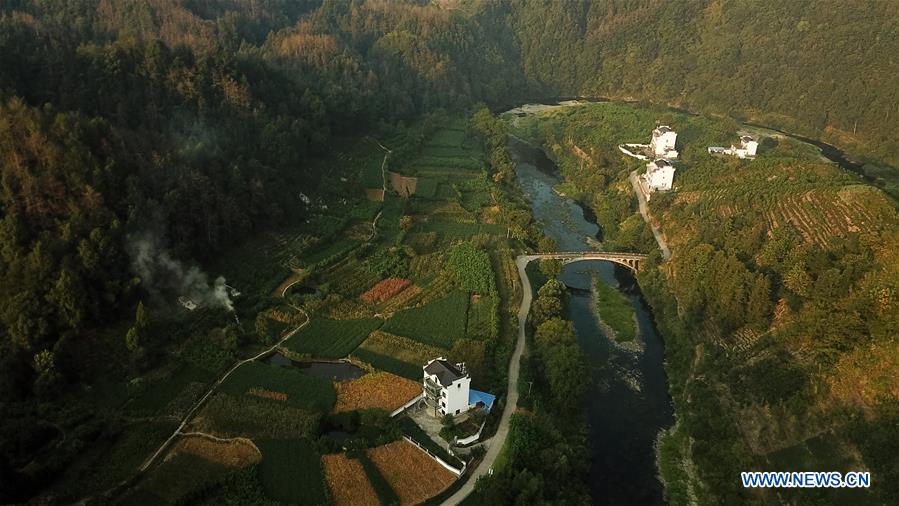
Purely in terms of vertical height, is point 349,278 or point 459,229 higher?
point 349,278

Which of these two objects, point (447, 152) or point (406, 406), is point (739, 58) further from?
point (406, 406)

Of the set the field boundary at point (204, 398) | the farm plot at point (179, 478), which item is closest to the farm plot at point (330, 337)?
the field boundary at point (204, 398)

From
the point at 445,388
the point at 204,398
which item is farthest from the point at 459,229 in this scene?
the point at 204,398

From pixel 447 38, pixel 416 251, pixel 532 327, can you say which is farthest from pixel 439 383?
pixel 447 38

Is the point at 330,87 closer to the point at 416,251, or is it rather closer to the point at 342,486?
the point at 416,251

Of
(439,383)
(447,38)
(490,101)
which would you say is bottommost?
(490,101)

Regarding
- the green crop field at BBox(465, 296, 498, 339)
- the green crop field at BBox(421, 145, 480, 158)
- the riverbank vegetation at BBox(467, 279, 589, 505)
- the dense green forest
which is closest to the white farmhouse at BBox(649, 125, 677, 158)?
the dense green forest

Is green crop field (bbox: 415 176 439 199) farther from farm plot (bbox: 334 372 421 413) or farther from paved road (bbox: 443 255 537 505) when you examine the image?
farm plot (bbox: 334 372 421 413)

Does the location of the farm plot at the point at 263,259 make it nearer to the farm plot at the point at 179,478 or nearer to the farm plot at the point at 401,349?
the farm plot at the point at 401,349
